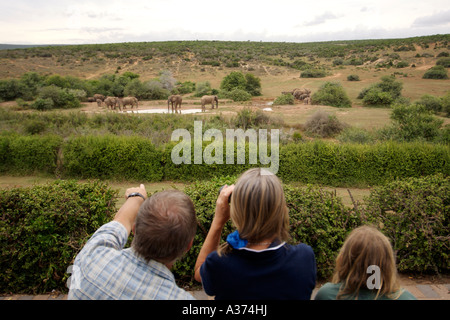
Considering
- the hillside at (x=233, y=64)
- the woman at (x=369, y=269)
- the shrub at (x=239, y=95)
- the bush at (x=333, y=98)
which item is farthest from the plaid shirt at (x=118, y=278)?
the hillside at (x=233, y=64)

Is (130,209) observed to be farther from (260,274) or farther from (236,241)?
(260,274)

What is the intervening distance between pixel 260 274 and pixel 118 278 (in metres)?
0.68

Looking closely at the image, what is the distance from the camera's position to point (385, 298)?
4.96 feet

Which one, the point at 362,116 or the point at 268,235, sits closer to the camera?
the point at 268,235

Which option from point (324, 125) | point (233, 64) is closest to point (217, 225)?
point (324, 125)

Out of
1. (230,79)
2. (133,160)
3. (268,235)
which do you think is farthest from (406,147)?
(230,79)

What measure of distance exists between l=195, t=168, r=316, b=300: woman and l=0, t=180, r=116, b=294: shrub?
2.23 meters

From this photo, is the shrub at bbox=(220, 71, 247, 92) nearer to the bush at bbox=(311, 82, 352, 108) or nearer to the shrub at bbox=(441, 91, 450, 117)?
the bush at bbox=(311, 82, 352, 108)

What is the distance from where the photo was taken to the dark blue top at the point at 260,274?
147 cm

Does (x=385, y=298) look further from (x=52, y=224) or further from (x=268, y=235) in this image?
(x=52, y=224)

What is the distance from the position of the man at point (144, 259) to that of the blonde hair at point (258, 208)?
26 cm

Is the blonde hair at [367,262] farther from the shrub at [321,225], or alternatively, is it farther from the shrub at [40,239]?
the shrub at [40,239]

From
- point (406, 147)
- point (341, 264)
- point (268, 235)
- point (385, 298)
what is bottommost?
point (406, 147)
